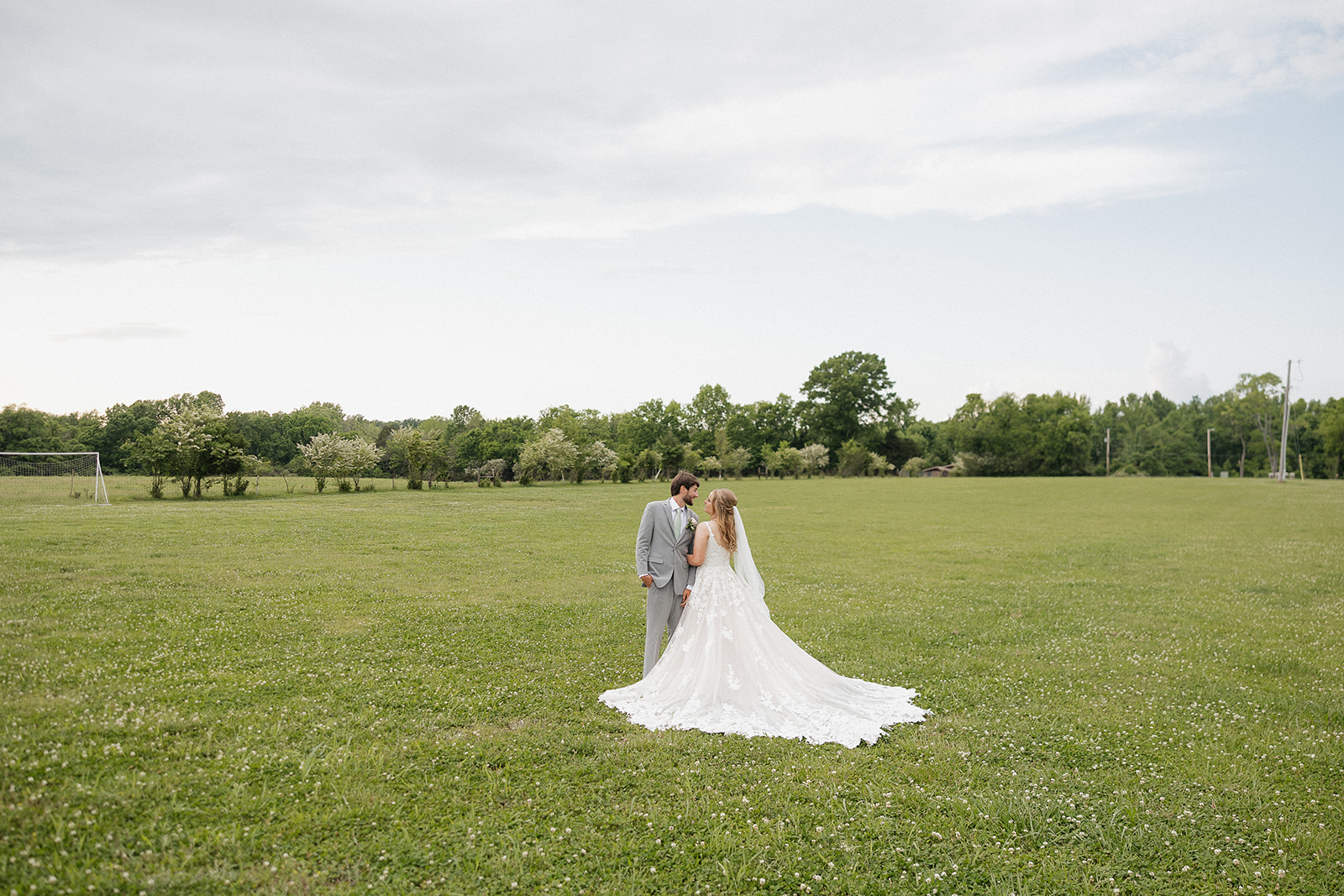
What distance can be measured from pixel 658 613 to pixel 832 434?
11247 cm

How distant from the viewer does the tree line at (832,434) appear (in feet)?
267

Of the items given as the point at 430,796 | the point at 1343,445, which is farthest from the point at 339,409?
the point at 1343,445

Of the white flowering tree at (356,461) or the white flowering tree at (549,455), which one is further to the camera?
the white flowering tree at (549,455)

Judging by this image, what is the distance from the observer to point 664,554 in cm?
972

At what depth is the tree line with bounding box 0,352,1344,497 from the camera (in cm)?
8144

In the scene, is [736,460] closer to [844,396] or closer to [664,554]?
[844,396]

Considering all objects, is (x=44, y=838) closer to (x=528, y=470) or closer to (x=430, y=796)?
(x=430, y=796)

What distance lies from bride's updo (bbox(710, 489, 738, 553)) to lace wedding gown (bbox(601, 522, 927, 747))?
0.17 m

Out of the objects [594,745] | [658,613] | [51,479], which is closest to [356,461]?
[51,479]

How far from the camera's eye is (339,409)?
125938 millimetres

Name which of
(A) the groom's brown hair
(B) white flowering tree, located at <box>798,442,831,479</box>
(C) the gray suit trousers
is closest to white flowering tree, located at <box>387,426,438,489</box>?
(C) the gray suit trousers

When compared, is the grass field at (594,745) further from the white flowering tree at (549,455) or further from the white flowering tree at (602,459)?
the white flowering tree at (602,459)

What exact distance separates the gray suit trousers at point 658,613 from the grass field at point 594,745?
0.81 m

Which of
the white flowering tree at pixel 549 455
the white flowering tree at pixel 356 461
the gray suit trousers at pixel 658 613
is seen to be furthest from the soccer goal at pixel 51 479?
the white flowering tree at pixel 549 455
